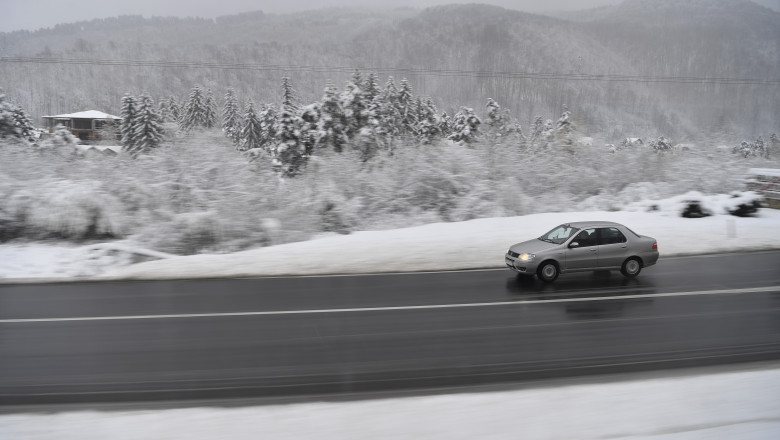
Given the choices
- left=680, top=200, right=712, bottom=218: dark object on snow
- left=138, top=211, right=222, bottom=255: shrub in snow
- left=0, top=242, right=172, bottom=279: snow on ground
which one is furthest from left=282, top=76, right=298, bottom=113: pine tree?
left=680, top=200, right=712, bottom=218: dark object on snow

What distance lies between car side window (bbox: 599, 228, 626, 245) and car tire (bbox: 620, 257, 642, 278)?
1.76 feet

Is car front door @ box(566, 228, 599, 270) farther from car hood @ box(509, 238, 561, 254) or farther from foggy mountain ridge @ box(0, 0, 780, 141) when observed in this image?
→ foggy mountain ridge @ box(0, 0, 780, 141)

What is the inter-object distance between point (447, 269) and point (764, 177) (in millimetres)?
22694

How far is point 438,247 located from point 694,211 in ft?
39.5

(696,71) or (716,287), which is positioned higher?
(696,71)

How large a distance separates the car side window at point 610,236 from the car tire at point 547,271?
1.35m

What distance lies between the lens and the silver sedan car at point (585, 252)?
38.2 feet

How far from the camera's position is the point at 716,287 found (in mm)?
11133

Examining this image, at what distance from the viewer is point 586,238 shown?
1194cm

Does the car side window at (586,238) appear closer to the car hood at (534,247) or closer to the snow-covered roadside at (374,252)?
the car hood at (534,247)

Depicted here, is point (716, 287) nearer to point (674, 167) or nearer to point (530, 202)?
point (530, 202)

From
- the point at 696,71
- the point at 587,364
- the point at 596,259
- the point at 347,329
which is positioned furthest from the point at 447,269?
the point at 696,71

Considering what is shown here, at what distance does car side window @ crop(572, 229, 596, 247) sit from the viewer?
11.9 meters

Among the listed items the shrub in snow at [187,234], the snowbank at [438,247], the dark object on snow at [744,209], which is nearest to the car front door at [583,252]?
the snowbank at [438,247]
